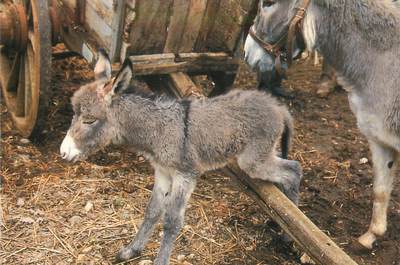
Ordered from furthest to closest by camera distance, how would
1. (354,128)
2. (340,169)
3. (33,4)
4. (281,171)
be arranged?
(354,128) → (340,169) → (33,4) → (281,171)

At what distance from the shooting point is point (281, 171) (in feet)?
12.1

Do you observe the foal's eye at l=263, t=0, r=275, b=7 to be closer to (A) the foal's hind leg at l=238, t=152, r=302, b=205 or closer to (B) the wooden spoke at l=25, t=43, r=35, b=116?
(A) the foal's hind leg at l=238, t=152, r=302, b=205

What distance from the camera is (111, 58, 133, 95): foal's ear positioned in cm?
312

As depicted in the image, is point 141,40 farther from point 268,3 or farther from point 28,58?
point 28,58

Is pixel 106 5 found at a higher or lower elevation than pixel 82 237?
higher

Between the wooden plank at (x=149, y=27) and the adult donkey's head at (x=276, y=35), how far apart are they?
0.60m

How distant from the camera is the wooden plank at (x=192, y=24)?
4.01m

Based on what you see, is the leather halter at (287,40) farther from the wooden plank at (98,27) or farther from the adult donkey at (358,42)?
the wooden plank at (98,27)

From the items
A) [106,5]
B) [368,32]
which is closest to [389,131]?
[368,32]

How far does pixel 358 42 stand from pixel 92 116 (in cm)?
164

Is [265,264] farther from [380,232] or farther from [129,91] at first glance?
[129,91]

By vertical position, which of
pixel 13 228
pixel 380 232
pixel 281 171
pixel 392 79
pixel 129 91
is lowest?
pixel 13 228

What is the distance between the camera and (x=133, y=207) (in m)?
4.26

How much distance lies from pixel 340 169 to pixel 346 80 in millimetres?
1505
